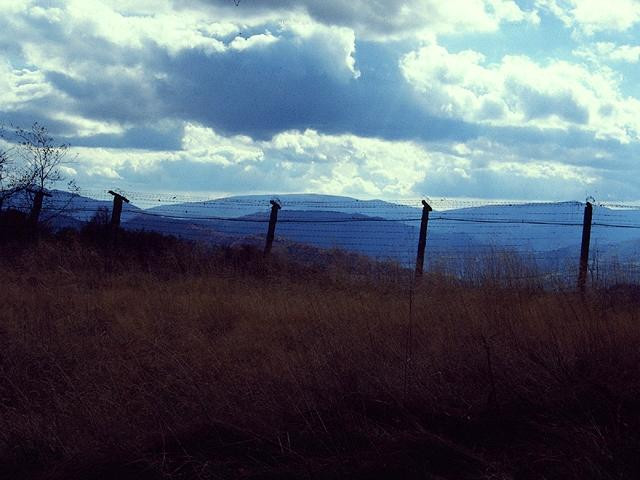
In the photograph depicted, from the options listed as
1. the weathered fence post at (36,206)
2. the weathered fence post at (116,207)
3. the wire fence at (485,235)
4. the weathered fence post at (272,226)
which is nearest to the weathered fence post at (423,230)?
the wire fence at (485,235)

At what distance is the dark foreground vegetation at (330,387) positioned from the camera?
13.3 ft

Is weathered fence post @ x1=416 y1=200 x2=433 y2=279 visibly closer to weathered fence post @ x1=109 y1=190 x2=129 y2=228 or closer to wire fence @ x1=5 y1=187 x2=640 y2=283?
wire fence @ x1=5 y1=187 x2=640 y2=283

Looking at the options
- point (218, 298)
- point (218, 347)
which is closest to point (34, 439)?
point (218, 347)

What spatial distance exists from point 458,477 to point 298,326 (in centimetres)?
392

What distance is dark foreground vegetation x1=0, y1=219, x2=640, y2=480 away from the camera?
13.3 feet

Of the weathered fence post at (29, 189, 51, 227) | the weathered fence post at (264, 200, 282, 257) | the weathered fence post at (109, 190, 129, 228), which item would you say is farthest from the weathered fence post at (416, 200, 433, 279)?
the weathered fence post at (29, 189, 51, 227)

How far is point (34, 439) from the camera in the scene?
15.0 ft

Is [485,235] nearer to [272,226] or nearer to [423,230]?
[423,230]

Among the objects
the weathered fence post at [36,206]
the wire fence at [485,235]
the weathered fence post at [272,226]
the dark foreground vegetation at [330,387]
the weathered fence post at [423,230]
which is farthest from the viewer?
the weathered fence post at [36,206]

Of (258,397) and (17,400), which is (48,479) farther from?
(17,400)

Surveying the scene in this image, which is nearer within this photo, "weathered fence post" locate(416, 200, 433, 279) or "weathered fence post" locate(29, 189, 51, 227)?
"weathered fence post" locate(416, 200, 433, 279)

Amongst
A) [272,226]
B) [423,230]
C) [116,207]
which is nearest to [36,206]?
[116,207]

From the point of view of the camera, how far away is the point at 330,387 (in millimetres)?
4969

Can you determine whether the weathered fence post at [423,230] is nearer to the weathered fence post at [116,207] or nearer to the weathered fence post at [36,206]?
the weathered fence post at [116,207]
